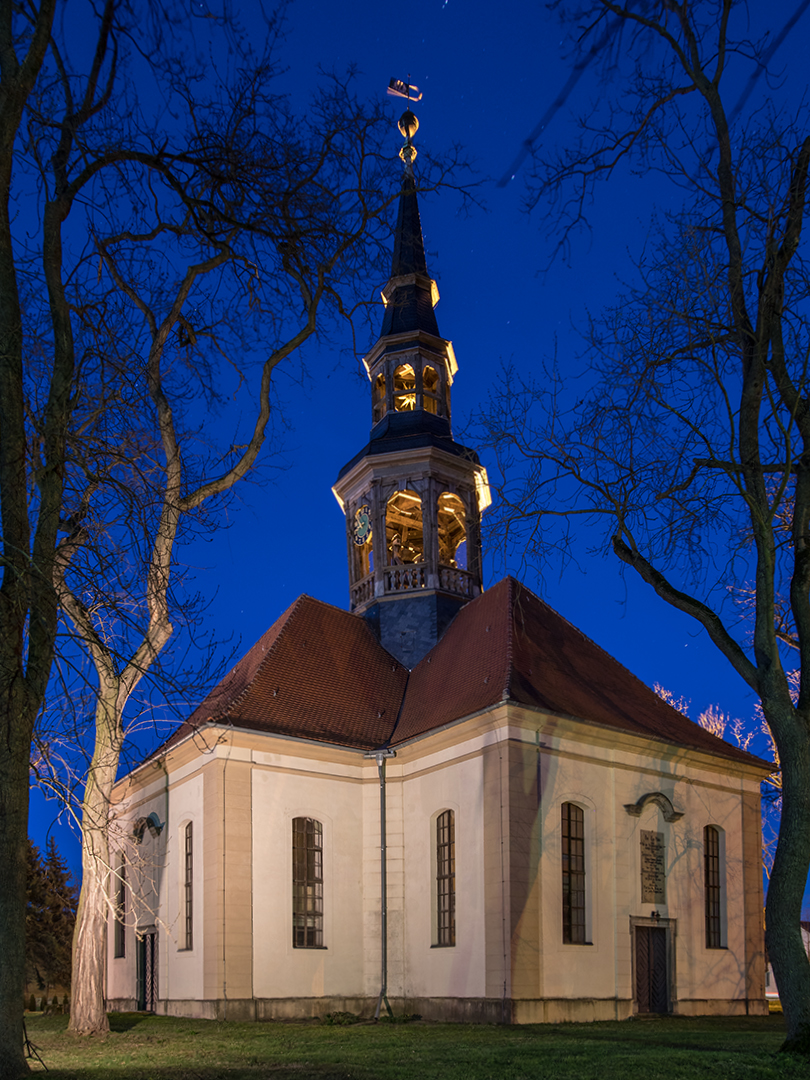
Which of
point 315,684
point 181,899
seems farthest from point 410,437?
point 181,899

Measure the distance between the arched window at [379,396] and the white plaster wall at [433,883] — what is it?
35.3 ft

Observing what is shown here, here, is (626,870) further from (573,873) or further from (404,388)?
(404,388)

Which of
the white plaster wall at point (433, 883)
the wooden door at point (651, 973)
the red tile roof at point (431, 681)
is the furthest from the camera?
the red tile roof at point (431, 681)

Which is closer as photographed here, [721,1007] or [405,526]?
[721,1007]

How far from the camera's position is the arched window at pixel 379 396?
26.8 metres

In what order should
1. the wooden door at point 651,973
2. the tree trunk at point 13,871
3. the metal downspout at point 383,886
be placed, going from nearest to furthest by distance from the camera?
1. the tree trunk at point 13,871
2. the wooden door at point 651,973
3. the metal downspout at point 383,886

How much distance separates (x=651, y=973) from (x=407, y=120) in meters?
23.6

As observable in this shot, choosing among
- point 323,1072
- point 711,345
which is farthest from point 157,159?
point 323,1072

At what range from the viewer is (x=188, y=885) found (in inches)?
791

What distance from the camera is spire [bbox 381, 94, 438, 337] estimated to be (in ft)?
87.6

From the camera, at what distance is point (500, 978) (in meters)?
16.7

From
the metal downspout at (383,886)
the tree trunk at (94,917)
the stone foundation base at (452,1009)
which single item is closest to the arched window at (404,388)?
the metal downspout at (383,886)

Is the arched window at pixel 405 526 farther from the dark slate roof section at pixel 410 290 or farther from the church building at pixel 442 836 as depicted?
the dark slate roof section at pixel 410 290

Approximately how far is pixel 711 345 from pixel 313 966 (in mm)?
14003
